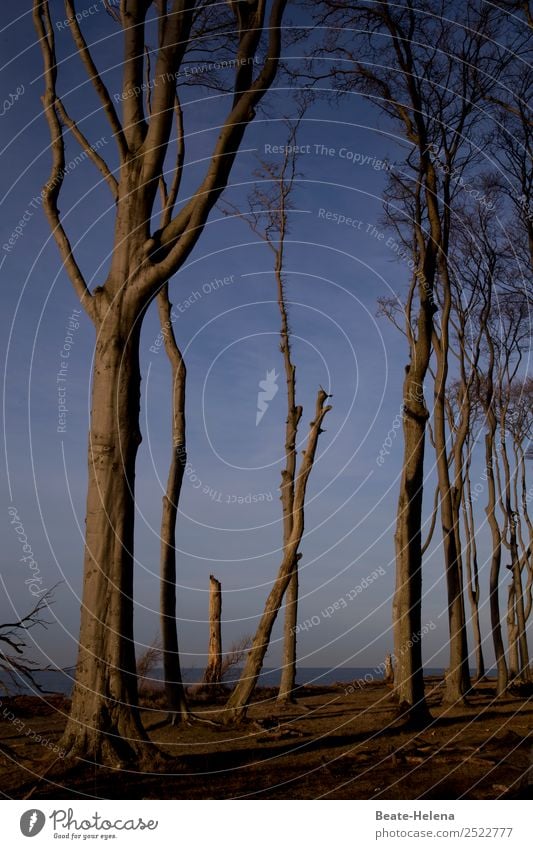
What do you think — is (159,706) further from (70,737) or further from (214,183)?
(214,183)

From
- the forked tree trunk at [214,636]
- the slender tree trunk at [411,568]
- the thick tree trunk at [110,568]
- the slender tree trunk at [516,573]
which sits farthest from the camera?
the slender tree trunk at [516,573]

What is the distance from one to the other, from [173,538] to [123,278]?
15.9ft

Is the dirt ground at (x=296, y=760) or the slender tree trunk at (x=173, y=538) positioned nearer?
the dirt ground at (x=296, y=760)

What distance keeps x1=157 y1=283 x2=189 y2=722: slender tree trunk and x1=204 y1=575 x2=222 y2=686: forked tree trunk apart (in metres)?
5.38

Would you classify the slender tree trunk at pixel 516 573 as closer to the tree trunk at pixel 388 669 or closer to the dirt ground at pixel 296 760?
the tree trunk at pixel 388 669

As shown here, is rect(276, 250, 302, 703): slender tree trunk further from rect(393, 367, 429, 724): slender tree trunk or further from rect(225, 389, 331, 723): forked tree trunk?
rect(393, 367, 429, 724): slender tree trunk

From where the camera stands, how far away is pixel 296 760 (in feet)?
27.5

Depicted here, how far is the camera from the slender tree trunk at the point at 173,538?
11.9 metres

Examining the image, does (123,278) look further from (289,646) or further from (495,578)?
(495,578)

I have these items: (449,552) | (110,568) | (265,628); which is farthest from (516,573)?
(110,568)

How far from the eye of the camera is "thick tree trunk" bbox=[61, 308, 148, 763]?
762cm

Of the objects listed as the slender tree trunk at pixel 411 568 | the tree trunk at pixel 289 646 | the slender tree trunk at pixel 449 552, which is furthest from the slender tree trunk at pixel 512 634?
the slender tree trunk at pixel 411 568
